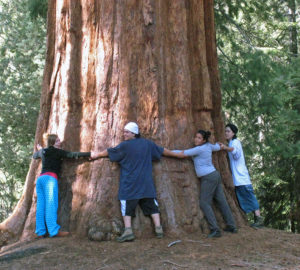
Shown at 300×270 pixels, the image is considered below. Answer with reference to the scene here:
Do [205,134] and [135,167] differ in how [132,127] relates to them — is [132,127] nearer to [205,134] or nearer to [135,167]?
[135,167]

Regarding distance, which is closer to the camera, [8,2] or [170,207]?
[170,207]

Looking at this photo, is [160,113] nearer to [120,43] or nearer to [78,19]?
[120,43]

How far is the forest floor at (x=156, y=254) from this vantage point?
438 centimetres

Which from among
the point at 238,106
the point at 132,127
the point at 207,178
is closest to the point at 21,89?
the point at 238,106

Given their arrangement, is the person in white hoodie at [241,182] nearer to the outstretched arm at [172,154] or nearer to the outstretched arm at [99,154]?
the outstretched arm at [172,154]

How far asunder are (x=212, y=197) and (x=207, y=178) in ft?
0.97

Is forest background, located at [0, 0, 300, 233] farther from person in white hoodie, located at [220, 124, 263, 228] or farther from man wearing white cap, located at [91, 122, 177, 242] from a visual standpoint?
man wearing white cap, located at [91, 122, 177, 242]

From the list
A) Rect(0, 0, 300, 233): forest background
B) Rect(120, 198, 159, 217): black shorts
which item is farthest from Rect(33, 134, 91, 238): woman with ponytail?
Rect(0, 0, 300, 233): forest background

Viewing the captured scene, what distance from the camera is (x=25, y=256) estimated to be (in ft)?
15.8

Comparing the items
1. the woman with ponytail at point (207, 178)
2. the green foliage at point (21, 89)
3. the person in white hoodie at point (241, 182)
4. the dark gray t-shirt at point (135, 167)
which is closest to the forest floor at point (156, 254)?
the woman with ponytail at point (207, 178)

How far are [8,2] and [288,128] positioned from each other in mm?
12090

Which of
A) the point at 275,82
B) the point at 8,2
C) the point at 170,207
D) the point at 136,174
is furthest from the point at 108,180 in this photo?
the point at 8,2

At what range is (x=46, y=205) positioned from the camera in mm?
5621

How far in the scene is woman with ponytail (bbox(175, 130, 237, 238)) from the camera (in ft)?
18.9
